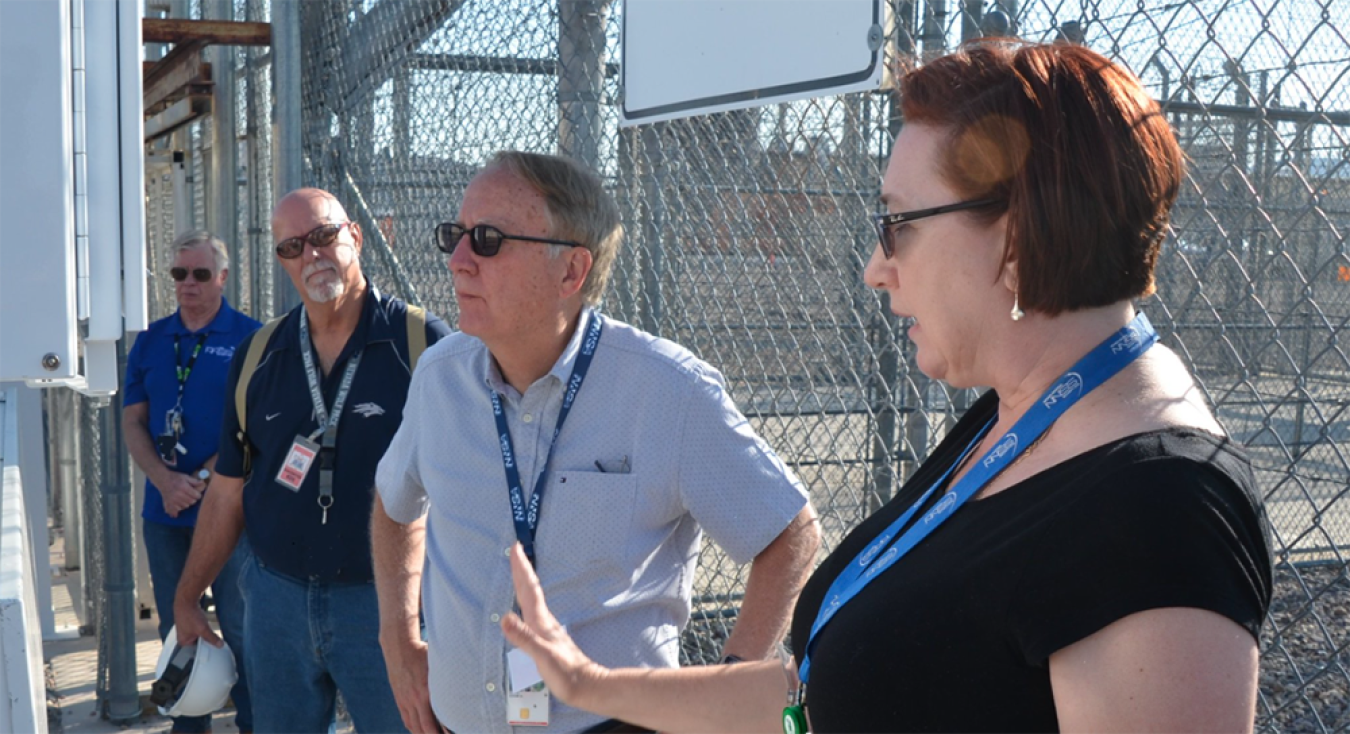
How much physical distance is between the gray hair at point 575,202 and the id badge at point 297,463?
128cm

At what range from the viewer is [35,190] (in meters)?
2.29

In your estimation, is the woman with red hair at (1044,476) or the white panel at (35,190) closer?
the woman with red hair at (1044,476)

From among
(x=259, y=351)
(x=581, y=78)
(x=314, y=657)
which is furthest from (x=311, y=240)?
(x=314, y=657)

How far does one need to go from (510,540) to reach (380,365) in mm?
1342

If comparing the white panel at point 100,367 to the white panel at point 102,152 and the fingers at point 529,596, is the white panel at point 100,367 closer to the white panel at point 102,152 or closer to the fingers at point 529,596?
the white panel at point 102,152

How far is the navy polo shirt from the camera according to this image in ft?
11.7

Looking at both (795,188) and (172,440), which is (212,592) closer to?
(172,440)

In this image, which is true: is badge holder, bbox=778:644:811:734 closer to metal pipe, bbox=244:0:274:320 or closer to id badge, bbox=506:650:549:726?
id badge, bbox=506:650:549:726

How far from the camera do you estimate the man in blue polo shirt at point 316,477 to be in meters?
3.56

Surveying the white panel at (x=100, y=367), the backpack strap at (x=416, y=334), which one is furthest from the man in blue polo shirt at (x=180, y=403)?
the white panel at (x=100, y=367)

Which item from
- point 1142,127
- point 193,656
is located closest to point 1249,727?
point 1142,127

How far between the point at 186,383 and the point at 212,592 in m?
0.99

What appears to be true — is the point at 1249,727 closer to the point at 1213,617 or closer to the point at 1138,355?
the point at 1213,617

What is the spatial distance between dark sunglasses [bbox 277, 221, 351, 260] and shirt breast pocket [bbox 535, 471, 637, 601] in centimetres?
176
